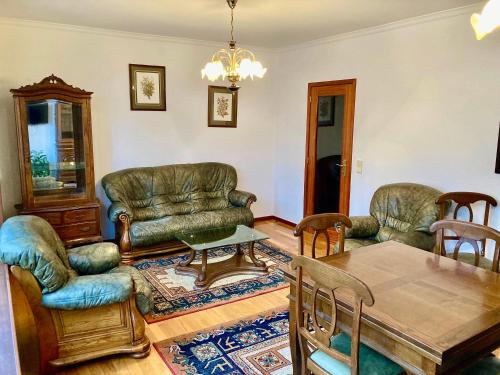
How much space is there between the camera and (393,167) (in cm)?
444

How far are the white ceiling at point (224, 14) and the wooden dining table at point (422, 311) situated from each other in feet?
8.08

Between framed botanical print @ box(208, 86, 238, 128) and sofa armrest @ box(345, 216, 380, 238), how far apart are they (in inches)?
105

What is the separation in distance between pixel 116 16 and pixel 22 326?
3.16 m

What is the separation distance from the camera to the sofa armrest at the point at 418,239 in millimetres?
3478

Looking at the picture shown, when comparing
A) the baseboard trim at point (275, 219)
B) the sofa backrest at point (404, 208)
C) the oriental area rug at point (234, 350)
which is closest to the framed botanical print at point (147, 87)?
the baseboard trim at point (275, 219)

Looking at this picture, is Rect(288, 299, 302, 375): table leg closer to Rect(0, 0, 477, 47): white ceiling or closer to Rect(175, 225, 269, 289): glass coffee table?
Rect(175, 225, 269, 289): glass coffee table

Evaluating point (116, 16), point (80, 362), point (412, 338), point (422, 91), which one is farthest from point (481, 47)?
point (80, 362)

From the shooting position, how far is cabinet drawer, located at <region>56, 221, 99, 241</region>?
428 centimetres

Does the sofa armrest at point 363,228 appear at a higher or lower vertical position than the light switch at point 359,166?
lower

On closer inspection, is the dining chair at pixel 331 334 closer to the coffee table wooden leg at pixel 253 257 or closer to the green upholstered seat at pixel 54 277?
the green upholstered seat at pixel 54 277

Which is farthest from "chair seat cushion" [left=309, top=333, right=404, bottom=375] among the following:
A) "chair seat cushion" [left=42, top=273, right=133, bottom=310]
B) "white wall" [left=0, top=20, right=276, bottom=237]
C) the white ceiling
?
"white wall" [left=0, top=20, right=276, bottom=237]

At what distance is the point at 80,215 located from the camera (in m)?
4.36

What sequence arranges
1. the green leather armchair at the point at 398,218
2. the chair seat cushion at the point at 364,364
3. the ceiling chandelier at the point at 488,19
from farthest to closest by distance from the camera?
the green leather armchair at the point at 398,218, the chair seat cushion at the point at 364,364, the ceiling chandelier at the point at 488,19

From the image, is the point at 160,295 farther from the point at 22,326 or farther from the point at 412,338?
the point at 412,338
